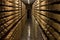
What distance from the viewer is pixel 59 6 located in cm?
237

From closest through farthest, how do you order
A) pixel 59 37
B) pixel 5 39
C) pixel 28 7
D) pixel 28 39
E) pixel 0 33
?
pixel 59 37 → pixel 0 33 → pixel 5 39 → pixel 28 39 → pixel 28 7

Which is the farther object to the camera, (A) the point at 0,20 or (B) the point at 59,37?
(A) the point at 0,20

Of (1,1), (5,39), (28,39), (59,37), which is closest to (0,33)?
(5,39)

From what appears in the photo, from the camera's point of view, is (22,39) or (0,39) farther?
(22,39)

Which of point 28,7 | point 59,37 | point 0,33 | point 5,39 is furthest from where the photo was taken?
point 28,7

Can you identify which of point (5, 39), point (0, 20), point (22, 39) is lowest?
point (22, 39)

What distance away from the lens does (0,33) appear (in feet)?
11.0

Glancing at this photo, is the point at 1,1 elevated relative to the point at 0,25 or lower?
elevated

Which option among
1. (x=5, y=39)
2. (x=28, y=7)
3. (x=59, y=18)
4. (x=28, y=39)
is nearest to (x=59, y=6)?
(x=59, y=18)

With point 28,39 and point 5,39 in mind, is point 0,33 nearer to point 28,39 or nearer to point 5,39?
point 5,39

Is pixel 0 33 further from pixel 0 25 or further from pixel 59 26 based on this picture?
pixel 59 26

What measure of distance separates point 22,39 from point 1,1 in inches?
247

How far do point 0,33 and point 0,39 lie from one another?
192 mm

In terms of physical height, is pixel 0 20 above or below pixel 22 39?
above
